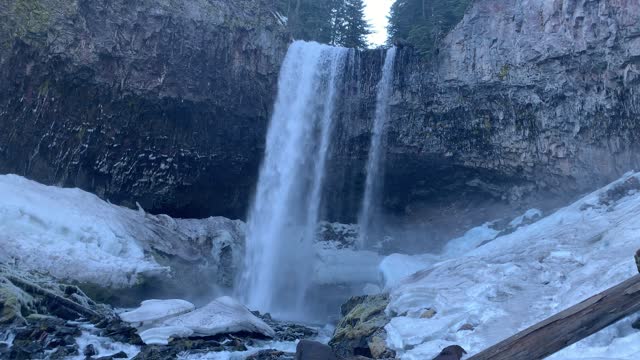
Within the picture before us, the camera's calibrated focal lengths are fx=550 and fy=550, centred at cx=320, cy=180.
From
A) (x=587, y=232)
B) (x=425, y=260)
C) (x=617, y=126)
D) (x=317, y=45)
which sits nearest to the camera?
(x=587, y=232)

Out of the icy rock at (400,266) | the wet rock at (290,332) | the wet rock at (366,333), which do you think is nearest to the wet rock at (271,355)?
the wet rock at (366,333)

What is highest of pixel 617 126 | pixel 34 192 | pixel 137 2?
pixel 137 2

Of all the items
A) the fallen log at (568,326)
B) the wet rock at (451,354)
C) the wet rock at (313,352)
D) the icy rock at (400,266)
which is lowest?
the icy rock at (400,266)

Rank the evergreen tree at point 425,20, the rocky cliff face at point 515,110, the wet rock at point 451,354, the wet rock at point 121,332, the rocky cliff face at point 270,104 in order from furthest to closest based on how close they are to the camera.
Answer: the evergreen tree at point 425,20 < the rocky cliff face at point 270,104 < the rocky cliff face at point 515,110 < the wet rock at point 121,332 < the wet rock at point 451,354

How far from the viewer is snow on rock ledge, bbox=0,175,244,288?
16938 millimetres

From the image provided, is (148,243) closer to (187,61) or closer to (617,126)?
(187,61)

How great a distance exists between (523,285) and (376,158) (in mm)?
15105

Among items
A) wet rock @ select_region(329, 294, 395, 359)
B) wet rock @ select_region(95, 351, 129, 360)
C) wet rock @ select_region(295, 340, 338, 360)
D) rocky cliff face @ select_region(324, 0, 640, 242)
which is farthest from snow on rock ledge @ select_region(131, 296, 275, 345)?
rocky cliff face @ select_region(324, 0, 640, 242)

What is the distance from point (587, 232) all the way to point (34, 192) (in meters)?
17.3

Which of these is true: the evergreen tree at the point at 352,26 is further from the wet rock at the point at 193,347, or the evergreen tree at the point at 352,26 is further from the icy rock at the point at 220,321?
the wet rock at the point at 193,347

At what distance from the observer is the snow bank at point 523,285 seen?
8.77 meters

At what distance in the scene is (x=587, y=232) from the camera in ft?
40.0

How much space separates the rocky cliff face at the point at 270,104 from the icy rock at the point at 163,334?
1093cm

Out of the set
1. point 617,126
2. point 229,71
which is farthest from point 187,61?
point 617,126
